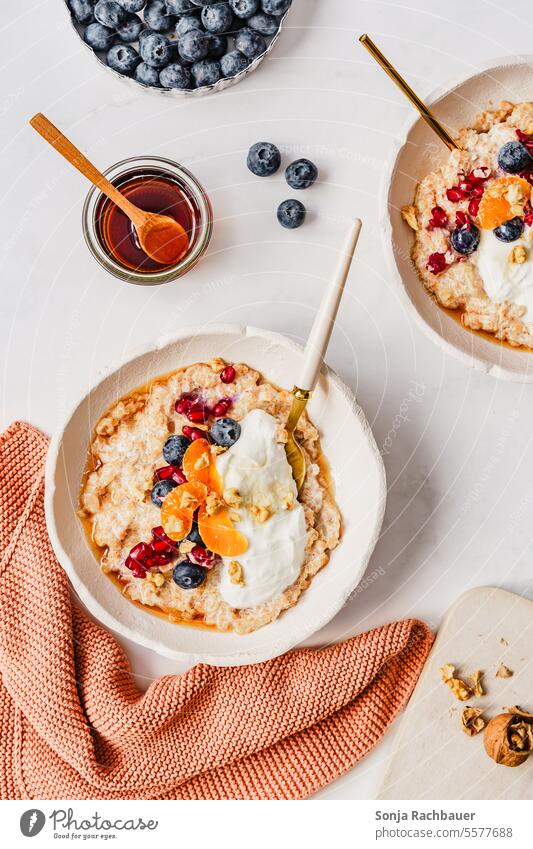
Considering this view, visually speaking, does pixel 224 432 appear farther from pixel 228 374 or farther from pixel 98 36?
pixel 98 36

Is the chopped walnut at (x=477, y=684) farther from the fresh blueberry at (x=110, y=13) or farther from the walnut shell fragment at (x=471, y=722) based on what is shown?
the fresh blueberry at (x=110, y=13)

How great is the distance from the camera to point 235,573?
2336 millimetres

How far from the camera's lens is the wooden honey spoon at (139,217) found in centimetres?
240

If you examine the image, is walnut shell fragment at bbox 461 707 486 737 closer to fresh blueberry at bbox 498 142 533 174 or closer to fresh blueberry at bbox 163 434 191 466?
fresh blueberry at bbox 163 434 191 466

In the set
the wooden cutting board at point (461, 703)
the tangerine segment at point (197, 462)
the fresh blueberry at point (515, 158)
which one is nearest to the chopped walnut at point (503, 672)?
the wooden cutting board at point (461, 703)

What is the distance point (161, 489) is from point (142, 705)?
2.31 ft

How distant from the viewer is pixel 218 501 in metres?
2.29

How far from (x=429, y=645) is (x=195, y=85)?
190cm

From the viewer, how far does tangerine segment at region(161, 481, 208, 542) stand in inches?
90.7

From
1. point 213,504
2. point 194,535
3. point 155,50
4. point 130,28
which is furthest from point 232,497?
point 130,28

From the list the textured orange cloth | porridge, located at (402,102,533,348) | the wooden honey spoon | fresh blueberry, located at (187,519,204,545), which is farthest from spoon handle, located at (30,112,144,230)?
fresh blueberry, located at (187,519,204,545)

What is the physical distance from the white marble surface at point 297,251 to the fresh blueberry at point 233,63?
76mm

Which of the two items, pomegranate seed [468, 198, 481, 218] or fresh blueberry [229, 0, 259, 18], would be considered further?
fresh blueberry [229, 0, 259, 18]

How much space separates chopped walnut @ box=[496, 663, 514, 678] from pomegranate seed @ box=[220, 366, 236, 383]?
1225 mm
